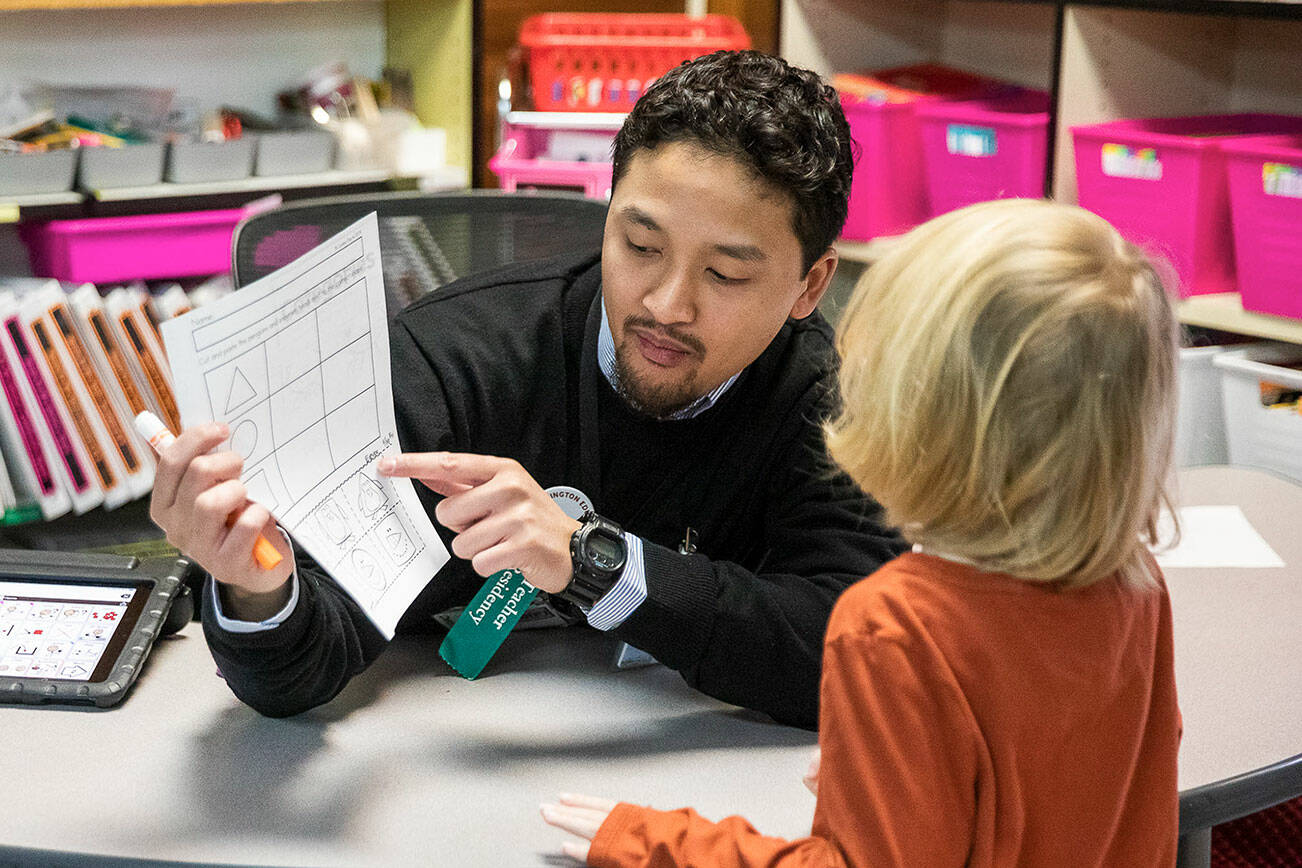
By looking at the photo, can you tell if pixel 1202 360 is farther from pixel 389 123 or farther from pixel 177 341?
pixel 177 341

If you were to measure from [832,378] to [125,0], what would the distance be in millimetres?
1511

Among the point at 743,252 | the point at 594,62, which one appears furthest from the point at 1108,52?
the point at 743,252

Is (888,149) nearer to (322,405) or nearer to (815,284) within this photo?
(815,284)

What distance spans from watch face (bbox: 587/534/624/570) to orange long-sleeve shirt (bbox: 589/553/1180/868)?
23cm

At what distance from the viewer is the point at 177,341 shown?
0.81 metres

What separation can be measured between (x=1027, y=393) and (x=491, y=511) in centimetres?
38

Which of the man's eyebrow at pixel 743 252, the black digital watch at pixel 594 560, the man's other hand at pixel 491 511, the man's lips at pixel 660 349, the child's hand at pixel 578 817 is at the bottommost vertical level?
the child's hand at pixel 578 817

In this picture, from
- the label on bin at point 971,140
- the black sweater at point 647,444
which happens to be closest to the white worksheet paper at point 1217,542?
Result: the black sweater at point 647,444

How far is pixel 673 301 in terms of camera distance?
3.59 feet

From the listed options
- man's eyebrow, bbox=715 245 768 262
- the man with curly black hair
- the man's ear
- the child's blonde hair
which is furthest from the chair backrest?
the child's blonde hair

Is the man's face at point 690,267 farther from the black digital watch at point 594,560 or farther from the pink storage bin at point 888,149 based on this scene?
the pink storage bin at point 888,149

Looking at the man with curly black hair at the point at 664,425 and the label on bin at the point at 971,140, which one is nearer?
the man with curly black hair at the point at 664,425

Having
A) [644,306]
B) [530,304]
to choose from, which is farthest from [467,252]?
[644,306]

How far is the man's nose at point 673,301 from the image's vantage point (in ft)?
3.59
